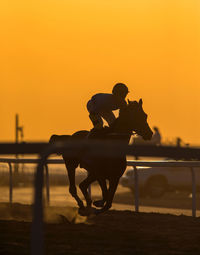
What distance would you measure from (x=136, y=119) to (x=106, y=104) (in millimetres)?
534

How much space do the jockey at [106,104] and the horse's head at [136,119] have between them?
0.29 ft

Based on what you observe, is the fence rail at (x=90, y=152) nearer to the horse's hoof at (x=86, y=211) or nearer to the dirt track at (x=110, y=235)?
the dirt track at (x=110, y=235)

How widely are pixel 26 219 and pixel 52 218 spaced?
910mm

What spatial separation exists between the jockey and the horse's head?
90mm

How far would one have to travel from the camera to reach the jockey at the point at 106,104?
10.6 m

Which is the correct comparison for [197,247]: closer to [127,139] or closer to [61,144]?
[127,139]

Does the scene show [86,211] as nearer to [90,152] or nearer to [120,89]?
[120,89]

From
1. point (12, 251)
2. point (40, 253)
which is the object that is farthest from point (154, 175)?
point (40, 253)

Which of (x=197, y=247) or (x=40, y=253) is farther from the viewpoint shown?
(x=197, y=247)

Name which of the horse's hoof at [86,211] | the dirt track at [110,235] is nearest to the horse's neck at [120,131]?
the horse's hoof at [86,211]

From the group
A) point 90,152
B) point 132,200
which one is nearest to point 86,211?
point 90,152

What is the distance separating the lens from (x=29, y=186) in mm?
28031

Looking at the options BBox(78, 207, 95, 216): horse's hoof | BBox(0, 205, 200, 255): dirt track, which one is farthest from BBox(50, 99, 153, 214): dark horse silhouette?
BBox(0, 205, 200, 255): dirt track

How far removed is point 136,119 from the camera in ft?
34.9
